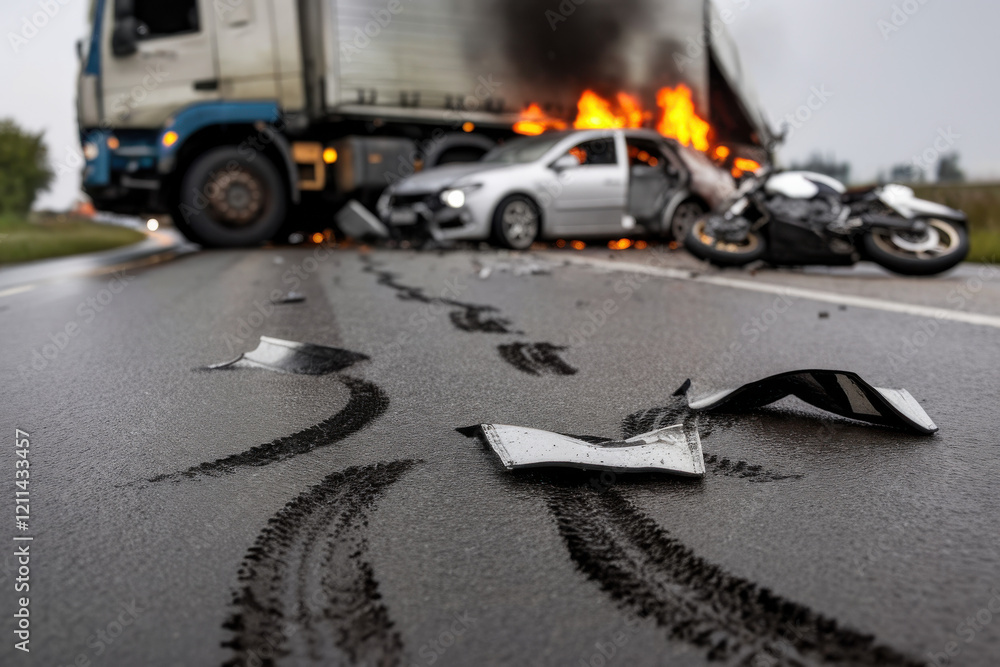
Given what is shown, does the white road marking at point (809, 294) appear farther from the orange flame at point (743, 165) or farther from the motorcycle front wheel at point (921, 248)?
the orange flame at point (743, 165)

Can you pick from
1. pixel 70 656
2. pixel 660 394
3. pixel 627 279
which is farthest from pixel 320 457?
pixel 627 279

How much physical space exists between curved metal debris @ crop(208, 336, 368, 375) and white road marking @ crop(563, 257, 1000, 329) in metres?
3.70

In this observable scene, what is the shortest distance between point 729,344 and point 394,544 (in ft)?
10.4

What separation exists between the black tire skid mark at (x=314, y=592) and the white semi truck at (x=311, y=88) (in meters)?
10.8

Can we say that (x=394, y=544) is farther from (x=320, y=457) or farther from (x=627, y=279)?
(x=627, y=279)

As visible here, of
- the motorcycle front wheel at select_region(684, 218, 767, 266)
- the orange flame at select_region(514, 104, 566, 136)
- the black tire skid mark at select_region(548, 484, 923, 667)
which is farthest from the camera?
the orange flame at select_region(514, 104, 566, 136)

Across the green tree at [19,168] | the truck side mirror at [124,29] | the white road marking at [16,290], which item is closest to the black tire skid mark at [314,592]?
the white road marking at [16,290]

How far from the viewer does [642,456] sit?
104 inches

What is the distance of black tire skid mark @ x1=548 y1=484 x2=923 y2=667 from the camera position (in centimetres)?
156

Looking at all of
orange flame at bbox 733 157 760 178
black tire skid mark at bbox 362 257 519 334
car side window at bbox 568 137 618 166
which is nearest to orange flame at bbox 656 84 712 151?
orange flame at bbox 733 157 760 178

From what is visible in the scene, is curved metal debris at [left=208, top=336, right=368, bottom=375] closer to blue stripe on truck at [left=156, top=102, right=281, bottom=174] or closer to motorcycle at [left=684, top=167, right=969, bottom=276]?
motorcycle at [left=684, top=167, right=969, bottom=276]

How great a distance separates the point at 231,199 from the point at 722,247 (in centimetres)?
700

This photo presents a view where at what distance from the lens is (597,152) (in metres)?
12.5

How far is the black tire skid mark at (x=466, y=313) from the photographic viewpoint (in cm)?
534
